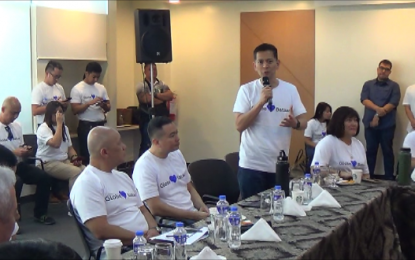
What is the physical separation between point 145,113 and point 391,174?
3493 mm

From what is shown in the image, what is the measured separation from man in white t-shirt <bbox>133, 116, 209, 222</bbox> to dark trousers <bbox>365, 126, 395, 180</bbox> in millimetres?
4447

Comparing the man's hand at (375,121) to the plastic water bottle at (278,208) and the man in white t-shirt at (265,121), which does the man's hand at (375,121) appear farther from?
the plastic water bottle at (278,208)

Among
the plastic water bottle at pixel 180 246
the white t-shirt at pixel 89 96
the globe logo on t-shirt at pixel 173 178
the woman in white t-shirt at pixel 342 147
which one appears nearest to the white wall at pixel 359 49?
the white t-shirt at pixel 89 96

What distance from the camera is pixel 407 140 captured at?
436 centimetres

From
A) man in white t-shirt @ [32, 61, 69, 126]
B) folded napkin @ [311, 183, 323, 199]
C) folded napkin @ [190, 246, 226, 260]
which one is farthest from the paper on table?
man in white t-shirt @ [32, 61, 69, 126]

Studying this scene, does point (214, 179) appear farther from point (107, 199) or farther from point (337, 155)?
point (107, 199)

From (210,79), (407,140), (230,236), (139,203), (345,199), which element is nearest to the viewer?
(230,236)

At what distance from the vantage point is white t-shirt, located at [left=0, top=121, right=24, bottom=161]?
5.37 metres

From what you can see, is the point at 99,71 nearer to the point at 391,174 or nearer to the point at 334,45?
the point at 334,45

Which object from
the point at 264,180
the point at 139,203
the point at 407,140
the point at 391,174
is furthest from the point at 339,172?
the point at 391,174

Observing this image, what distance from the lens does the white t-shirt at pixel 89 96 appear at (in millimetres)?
6492

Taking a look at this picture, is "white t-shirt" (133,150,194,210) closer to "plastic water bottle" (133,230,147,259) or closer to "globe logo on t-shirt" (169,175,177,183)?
"globe logo on t-shirt" (169,175,177,183)

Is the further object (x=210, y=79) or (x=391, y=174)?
(x=210, y=79)

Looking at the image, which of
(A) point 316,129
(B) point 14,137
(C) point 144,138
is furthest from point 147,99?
(A) point 316,129
